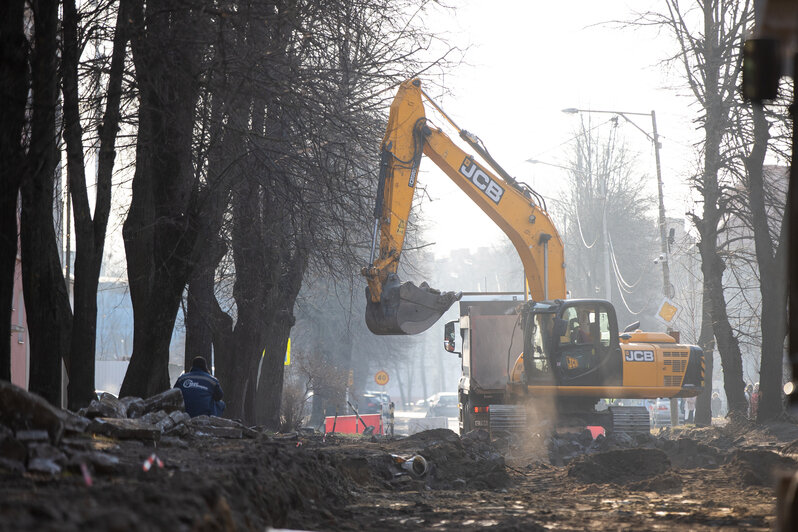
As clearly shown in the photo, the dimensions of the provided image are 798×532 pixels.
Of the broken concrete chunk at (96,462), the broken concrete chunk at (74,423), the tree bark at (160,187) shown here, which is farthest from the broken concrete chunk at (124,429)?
the tree bark at (160,187)

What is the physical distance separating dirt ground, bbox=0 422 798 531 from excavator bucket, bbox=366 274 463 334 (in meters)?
1.83

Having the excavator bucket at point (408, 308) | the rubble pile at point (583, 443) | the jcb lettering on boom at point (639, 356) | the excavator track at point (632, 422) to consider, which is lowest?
the rubble pile at point (583, 443)

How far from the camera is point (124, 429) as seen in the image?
8531 mm

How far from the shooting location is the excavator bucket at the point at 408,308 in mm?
13930

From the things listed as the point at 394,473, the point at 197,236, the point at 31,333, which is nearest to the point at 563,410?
the point at 394,473

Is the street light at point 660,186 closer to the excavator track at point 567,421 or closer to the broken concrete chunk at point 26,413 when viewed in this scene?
the excavator track at point 567,421

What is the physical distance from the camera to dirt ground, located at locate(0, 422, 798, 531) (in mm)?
5008

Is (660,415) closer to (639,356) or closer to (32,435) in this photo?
(639,356)

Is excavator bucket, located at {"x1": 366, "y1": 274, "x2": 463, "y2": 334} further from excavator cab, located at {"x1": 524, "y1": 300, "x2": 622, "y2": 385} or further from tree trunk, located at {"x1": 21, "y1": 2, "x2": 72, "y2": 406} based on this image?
tree trunk, located at {"x1": 21, "y1": 2, "x2": 72, "y2": 406}

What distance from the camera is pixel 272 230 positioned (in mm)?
14789

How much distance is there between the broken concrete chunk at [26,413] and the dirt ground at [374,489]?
0.54 ft

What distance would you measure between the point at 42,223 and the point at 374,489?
4.67 m

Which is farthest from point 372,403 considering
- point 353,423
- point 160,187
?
point 160,187

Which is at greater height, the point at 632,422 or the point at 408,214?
the point at 408,214
